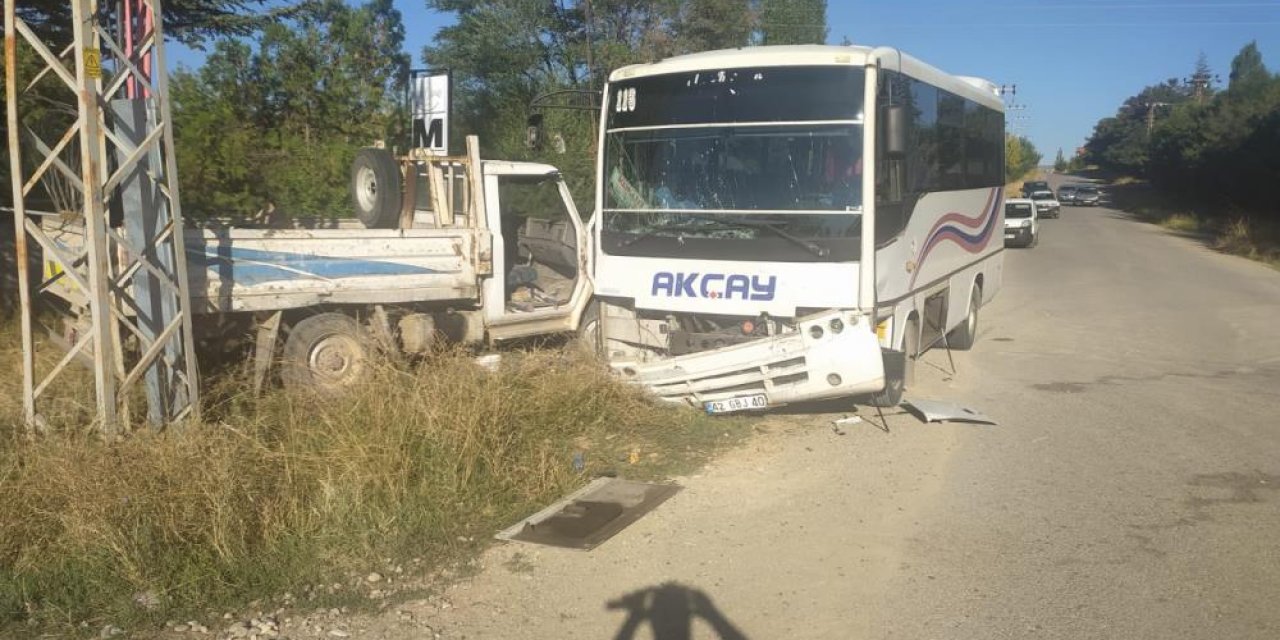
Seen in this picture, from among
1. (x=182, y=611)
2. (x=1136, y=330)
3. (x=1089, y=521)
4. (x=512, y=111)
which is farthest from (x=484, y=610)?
(x=512, y=111)

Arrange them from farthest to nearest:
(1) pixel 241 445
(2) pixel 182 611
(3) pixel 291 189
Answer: (3) pixel 291 189, (1) pixel 241 445, (2) pixel 182 611

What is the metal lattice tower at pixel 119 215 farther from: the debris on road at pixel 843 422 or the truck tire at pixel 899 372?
the truck tire at pixel 899 372

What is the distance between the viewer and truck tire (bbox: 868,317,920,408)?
7.82 metres

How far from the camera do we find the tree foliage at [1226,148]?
35875 millimetres

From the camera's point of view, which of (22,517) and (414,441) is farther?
(414,441)

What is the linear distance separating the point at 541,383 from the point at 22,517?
3.46m

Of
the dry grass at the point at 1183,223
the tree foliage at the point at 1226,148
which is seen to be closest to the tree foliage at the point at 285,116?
the tree foliage at the point at 1226,148

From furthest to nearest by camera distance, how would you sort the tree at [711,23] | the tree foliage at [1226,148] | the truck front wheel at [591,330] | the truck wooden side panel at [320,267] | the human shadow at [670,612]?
the tree foliage at [1226,148] → the tree at [711,23] → the truck front wheel at [591,330] → the truck wooden side panel at [320,267] → the human shadow at [670,612]

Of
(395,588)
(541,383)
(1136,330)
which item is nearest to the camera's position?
(395,588)

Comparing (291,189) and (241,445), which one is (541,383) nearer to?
(241,445)

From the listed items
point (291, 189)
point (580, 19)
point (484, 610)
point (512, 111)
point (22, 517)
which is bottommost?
point (484, 610)

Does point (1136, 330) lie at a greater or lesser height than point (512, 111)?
lesser

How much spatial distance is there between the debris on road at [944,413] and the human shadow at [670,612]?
13.1ft

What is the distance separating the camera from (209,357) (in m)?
7.86
